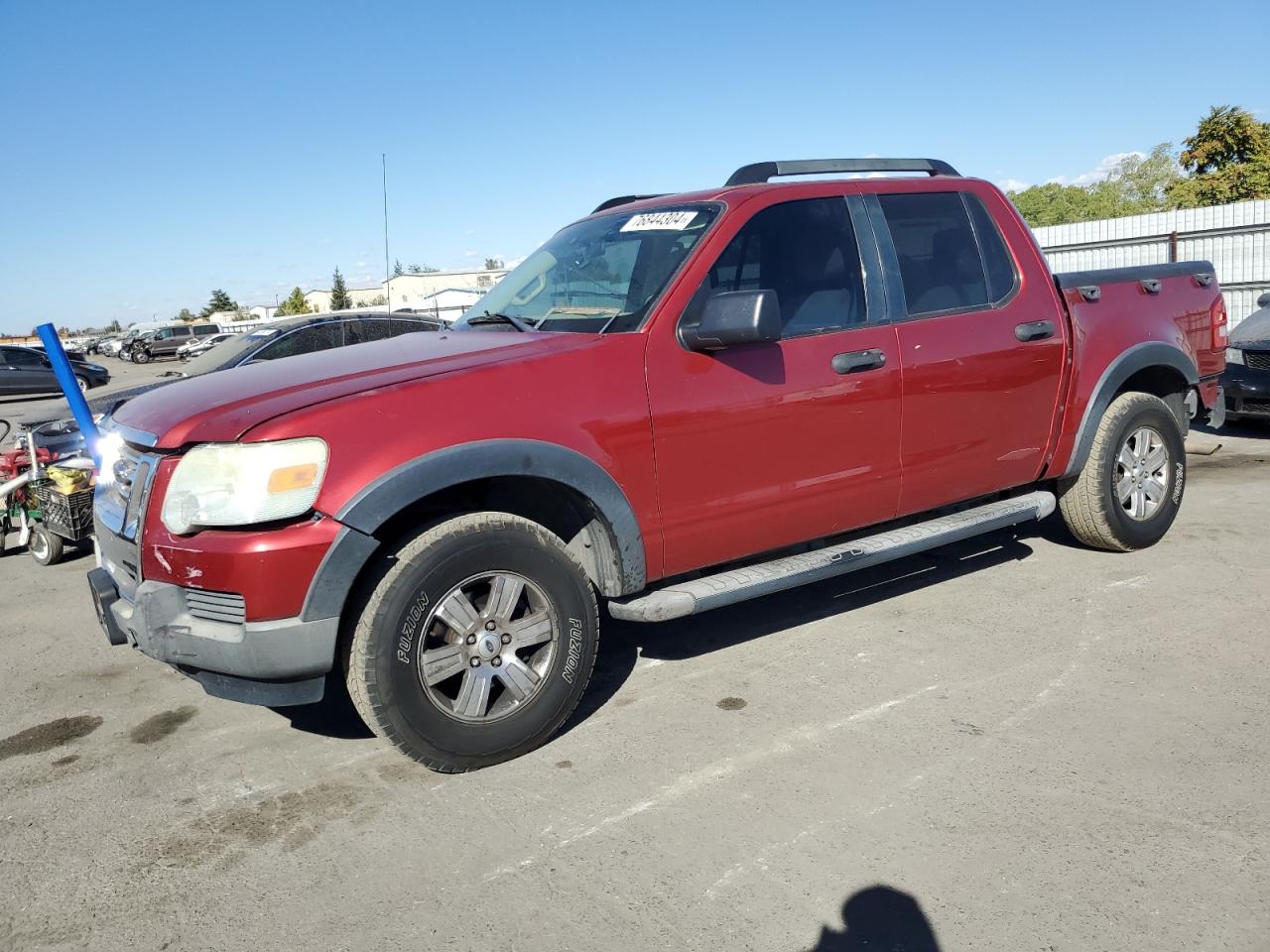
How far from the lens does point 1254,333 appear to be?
9.45 meters

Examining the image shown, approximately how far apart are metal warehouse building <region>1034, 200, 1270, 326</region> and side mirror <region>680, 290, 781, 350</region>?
12.7m

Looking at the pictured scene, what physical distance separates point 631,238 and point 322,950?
115 inches

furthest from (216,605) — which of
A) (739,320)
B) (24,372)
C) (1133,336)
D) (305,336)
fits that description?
(24,372)

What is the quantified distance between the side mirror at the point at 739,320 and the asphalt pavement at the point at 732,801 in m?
1.42

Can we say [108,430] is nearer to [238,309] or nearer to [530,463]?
[530,463]

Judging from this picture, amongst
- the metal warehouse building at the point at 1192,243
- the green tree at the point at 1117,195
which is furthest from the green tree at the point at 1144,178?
the metal warehouse building at the point at 1192,243

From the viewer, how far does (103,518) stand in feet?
12.2

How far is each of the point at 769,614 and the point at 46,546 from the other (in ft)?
17.2

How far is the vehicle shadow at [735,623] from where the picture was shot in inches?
161

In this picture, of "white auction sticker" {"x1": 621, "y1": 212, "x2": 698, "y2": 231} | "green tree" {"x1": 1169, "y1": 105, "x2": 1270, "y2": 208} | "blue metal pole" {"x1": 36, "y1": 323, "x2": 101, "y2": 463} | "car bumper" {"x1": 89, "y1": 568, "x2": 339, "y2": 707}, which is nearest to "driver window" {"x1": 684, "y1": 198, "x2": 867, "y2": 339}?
"white auction sticker" {"x1": 621, "y1": 212, "x2": 698, "y2": 231}

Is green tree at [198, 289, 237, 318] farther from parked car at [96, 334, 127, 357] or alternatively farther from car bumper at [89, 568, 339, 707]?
car bumper at [89, 568, 339, 707]

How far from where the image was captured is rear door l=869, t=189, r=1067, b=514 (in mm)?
4430

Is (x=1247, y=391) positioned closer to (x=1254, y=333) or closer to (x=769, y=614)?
(x=1254, y=333)

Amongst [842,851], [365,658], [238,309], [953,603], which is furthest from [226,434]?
[238,309]
